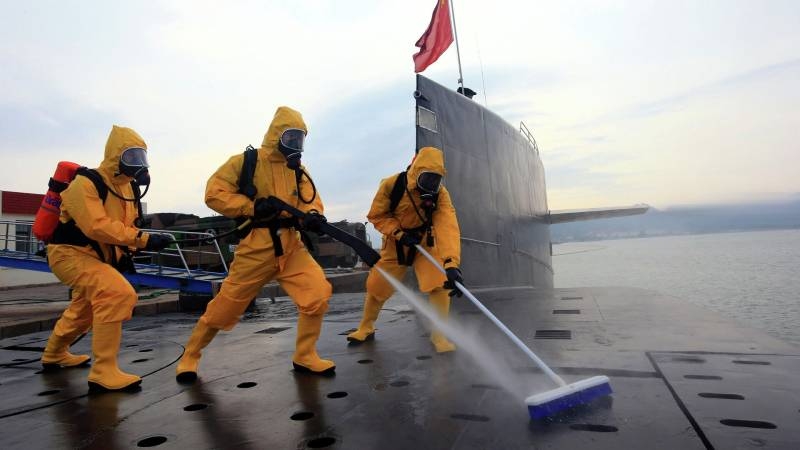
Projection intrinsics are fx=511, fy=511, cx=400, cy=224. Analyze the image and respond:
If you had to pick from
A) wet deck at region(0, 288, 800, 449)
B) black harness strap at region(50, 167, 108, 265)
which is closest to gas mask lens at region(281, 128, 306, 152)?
black harness strap at region(50, 167, 108, 265)

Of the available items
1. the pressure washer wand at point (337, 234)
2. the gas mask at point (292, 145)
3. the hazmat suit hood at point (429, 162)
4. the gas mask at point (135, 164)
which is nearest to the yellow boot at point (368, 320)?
the pressure washer wand at point (337, 234)

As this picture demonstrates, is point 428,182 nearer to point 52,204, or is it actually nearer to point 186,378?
point 186,378

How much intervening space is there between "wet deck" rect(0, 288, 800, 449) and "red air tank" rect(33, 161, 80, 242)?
3.77 ft

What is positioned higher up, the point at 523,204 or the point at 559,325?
the point at 523,204

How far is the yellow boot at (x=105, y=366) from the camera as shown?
3492mm

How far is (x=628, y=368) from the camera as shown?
3.47m

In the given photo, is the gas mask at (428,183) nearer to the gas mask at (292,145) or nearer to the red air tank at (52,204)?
the gas mask at (292,145)

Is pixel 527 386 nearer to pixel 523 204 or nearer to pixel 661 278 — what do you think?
pixel 523 204

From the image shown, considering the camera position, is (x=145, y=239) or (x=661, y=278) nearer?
(x=145, y=239)

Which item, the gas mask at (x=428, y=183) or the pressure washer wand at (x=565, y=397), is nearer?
the pressure washer wand at (x=565, y=397)

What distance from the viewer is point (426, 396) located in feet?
9.97

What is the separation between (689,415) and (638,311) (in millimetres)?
3957

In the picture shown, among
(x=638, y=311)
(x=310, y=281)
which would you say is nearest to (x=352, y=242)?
(x=310, y=281)

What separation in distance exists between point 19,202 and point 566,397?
2754 cm
